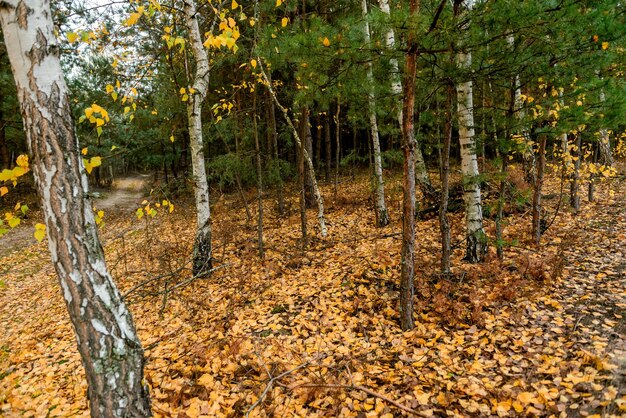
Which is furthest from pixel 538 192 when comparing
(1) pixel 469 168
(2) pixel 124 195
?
(2) pixel 124 195

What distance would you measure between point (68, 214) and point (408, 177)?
3759 millimetres

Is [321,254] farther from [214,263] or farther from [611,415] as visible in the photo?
[611,415]

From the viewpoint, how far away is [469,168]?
6281 mm

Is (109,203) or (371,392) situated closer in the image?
(371,392)

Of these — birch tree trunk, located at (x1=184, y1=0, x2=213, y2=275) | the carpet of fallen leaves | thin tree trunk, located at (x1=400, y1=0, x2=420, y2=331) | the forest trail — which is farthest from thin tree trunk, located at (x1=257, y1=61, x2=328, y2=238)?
the forest trail

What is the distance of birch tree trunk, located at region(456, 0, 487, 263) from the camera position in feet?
19.6

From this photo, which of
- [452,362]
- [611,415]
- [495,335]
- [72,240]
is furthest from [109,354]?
[495,335]

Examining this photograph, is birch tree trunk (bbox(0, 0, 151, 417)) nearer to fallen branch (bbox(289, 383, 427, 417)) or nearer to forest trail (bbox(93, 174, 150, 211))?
fallen branch (bbox(289, 383, 427, 417))

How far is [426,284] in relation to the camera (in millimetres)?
5871

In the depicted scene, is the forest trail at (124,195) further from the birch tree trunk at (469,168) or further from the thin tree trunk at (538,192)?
the thin tree trunk at (538,192)

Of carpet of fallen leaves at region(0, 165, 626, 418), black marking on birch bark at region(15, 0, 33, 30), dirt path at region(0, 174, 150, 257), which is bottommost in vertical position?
carpet of fallen leaves at region(0, 165, 626, 418)

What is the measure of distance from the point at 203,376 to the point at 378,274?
143 inches

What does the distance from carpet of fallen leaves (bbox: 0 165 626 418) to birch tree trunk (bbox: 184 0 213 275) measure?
80 cm

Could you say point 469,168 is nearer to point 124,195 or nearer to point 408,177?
point 408,177
